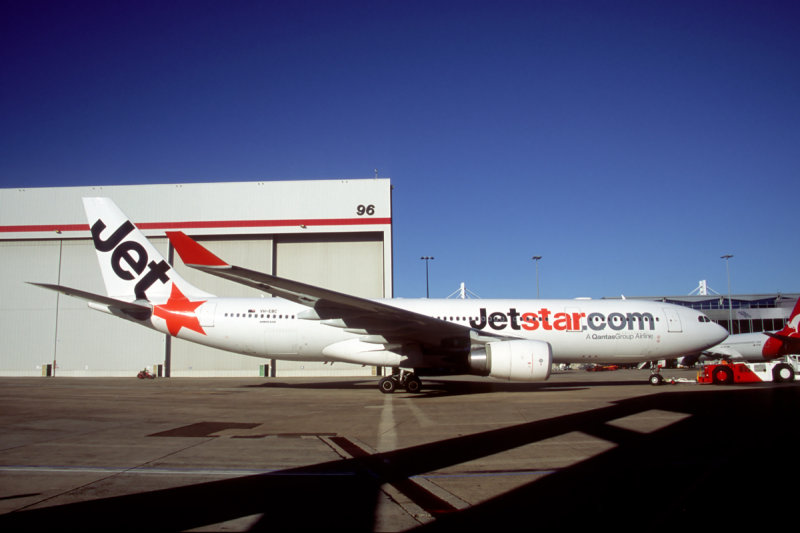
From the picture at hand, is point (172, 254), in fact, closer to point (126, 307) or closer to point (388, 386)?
point (126, 307)

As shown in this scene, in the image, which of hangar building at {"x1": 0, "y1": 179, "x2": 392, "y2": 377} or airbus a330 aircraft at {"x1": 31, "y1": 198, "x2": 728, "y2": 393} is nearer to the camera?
airbus a330 aircraft at {"x1": 31, "y1": 198, "x2": 728, "y2": 393}

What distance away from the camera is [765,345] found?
2298cm

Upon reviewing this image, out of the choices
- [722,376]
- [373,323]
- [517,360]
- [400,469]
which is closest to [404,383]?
[373,323]

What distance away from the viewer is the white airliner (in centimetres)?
2144

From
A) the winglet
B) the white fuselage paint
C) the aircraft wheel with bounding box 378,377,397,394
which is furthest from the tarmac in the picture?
the white fuselage paint

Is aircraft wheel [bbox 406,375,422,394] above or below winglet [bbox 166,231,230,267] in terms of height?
below

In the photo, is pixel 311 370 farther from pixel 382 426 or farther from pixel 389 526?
pixel 389 526

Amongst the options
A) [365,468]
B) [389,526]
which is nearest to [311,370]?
[365,468]

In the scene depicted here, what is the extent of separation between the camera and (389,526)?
11.9 ft

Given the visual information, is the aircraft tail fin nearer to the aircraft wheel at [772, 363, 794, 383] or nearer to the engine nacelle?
the engine nacelle

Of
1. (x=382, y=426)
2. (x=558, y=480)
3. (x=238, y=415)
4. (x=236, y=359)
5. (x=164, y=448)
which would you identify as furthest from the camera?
(x=236, y=359)

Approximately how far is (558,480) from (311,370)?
2483 cm

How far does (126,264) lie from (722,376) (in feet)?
74.5

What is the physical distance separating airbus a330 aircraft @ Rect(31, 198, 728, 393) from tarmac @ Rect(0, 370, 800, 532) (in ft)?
13.2
